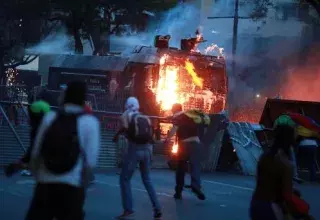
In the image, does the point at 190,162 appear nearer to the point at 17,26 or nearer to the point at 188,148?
the point at 188,148

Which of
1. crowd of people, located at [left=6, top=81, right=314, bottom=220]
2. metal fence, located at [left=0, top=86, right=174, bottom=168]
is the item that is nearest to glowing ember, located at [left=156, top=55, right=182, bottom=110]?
metal fence, located at [left=0, top=86, right=174, bottom=168]

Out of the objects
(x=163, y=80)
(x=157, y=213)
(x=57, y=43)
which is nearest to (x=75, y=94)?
(x=157, y=213)

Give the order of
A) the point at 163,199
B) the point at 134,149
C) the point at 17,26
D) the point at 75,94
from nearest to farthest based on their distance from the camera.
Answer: the point at 75,94
the point at 134,149
the point at 163,199
the point at 17,26

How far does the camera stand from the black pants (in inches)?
229

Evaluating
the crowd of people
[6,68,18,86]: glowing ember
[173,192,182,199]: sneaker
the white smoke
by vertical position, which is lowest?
[173,192,182,199]: sneaker

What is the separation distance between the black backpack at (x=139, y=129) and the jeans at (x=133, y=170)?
0.14 metres

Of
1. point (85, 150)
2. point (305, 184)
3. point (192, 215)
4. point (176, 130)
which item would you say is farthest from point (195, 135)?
point (85, 150)

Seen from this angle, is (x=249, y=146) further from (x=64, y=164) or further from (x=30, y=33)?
(x=30, y=33)

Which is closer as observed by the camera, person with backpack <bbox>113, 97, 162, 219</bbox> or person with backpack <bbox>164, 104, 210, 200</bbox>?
person with backpack <bbox>113, 97, 162, 219</bbox>

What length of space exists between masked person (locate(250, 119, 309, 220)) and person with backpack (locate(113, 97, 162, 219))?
3.51 metres

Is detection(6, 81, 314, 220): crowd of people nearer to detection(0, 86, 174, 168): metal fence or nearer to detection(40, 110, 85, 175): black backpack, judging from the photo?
detection(40, 110, 85, 175): black backpack

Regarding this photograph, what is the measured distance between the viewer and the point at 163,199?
39.0ft

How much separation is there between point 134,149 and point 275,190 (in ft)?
12.4

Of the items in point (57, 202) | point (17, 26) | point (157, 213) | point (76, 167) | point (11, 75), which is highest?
point (17, 26)
